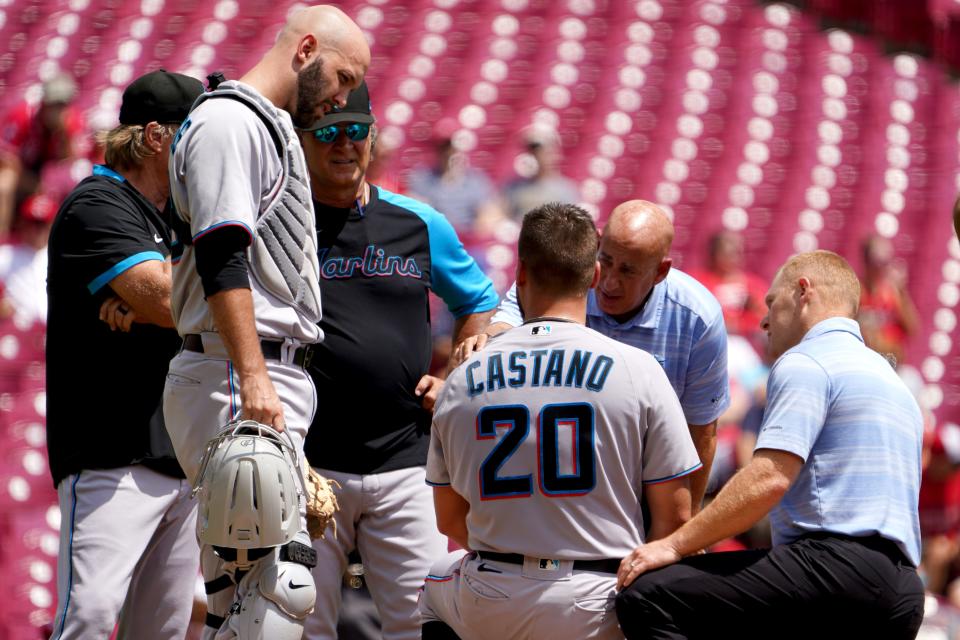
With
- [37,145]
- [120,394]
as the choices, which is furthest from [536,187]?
[120,394]

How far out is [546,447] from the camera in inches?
101

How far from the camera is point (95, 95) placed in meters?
9.01

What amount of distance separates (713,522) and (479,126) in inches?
301

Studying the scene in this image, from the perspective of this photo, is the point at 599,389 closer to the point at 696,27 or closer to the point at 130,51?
the point at 130,51

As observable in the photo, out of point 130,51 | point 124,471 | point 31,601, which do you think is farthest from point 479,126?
point 124,471

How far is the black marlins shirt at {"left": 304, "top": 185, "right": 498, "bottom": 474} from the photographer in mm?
3240

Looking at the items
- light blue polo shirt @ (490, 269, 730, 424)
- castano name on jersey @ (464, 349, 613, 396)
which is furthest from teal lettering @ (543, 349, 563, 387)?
light blue polo shirt @ (490, 269, 730, 424)

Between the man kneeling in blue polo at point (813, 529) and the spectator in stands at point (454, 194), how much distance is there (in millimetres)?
5035

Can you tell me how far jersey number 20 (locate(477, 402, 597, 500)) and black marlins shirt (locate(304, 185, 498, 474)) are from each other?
0.69 meters

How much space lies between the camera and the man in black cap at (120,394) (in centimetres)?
304

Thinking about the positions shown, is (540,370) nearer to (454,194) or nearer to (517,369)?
(517,369)

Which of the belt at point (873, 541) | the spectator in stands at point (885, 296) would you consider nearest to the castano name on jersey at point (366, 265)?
the belt at point (873, 541)

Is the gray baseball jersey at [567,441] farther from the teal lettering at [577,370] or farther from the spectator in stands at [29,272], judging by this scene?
the spectator in stands at [29,272]

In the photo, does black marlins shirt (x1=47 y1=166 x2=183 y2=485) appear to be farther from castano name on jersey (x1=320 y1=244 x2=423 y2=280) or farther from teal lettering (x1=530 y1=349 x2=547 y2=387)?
teal lettering (x1=530 y1=349 x2=547 y2=387)
